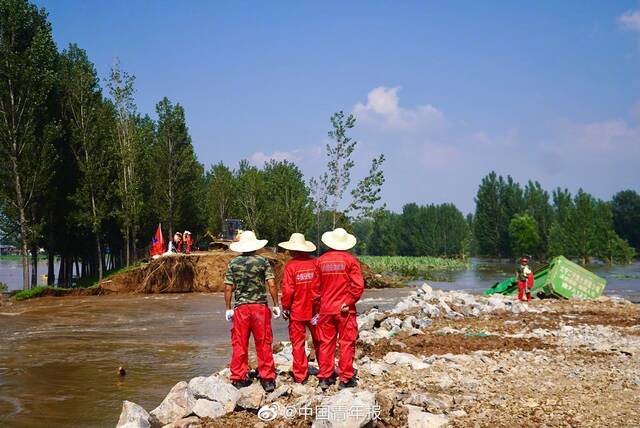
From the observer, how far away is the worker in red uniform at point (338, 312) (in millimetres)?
6711

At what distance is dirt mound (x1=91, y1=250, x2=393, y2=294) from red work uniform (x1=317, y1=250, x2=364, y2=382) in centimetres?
2284

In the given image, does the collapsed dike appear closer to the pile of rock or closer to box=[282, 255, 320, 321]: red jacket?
the pile of rock

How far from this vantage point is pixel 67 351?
1272 cm

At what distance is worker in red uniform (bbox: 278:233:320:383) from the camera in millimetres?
7031

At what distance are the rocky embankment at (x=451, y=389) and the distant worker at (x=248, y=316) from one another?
0.77 feet

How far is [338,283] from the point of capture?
6.91 metres

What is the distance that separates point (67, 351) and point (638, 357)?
11.5 meters

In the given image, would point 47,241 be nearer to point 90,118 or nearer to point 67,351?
point 90,118

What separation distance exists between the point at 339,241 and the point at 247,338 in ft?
5.48

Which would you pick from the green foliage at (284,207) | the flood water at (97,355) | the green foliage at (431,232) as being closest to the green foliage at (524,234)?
the green foliage at (431,232)

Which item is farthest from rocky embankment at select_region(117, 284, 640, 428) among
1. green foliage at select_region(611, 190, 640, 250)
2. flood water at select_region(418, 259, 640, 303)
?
green foliage at select_region(611, 190, 640, 250)

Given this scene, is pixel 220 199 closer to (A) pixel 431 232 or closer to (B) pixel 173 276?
(B) pixel 173 276

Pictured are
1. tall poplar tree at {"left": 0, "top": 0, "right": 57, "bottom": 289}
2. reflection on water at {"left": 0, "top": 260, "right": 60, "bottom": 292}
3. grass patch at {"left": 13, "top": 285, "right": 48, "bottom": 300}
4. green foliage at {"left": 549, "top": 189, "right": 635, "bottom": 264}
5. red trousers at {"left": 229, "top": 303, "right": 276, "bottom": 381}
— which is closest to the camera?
red trousers at {"left": 229, "top": 303, "right": 276, "bottom": 381}

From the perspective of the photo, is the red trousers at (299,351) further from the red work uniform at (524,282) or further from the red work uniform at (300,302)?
the red work uniform at (524,282)
